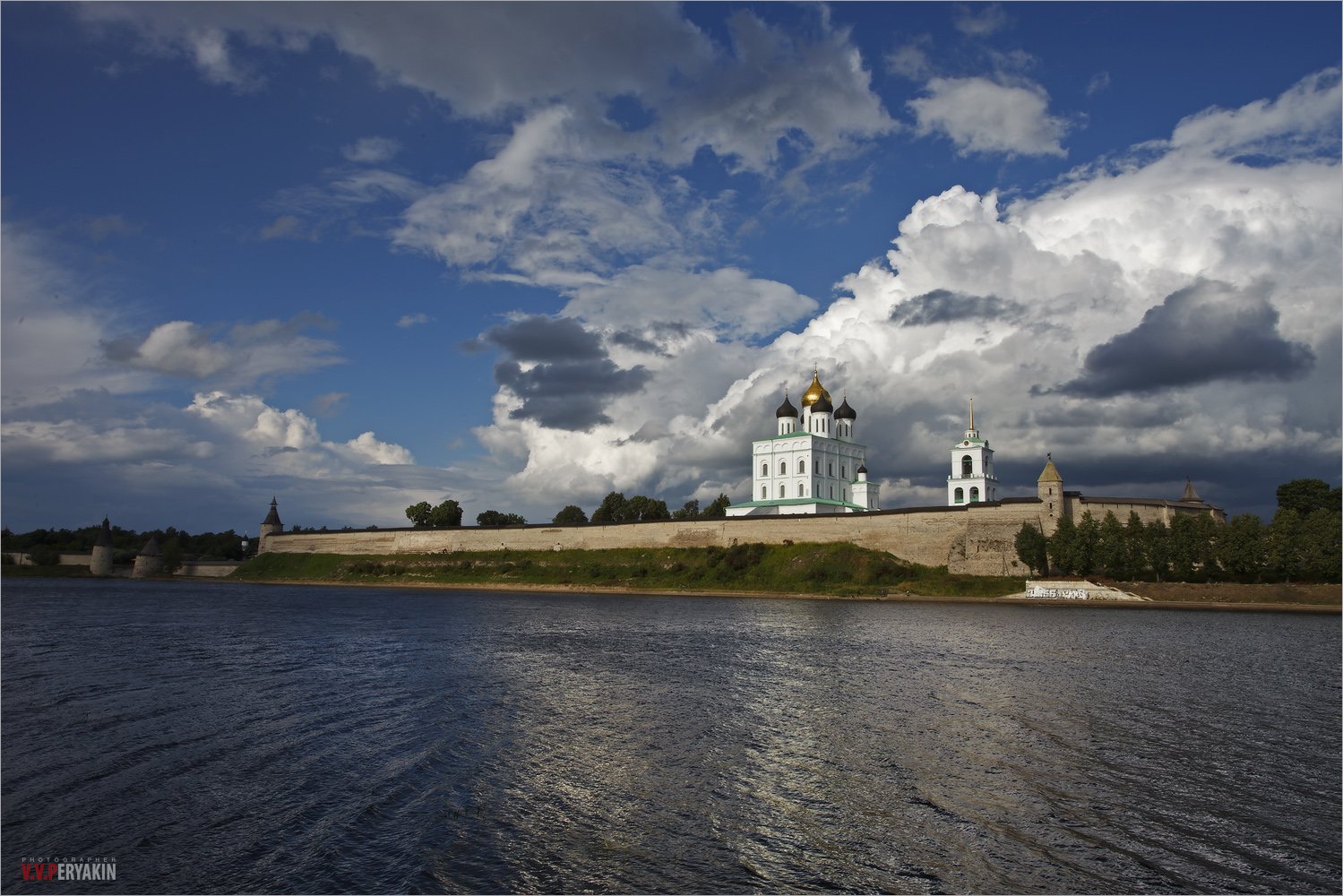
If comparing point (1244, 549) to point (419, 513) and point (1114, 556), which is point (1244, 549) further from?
point (419, 513)

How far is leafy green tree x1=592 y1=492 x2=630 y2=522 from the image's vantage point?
91500 millimetres

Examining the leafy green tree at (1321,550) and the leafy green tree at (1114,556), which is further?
the leafy green tree at (1114,556)

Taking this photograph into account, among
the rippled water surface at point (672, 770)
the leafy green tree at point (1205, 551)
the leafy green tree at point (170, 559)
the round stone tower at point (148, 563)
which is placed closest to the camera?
the rippled water surface at point (672, 770)

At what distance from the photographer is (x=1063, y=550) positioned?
47.9 meters

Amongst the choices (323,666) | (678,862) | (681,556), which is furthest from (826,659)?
(681,556)

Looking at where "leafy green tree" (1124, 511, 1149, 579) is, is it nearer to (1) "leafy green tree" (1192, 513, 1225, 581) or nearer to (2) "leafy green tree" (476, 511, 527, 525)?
(1) "leafy green tree" (1192, 513, 1225, 581)

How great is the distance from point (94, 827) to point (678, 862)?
582cm

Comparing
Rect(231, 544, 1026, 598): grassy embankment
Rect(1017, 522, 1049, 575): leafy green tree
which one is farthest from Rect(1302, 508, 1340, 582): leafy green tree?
Rect(231, 544, 1026, 598): grassy embankment

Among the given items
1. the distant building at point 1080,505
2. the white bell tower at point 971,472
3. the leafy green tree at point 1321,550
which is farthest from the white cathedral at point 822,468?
the leafy green tree at point 1321,550

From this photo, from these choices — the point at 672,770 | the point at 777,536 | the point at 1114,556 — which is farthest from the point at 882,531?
the point at 672,770

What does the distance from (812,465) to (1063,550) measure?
91.7ft

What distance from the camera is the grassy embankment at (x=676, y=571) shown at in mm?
52469

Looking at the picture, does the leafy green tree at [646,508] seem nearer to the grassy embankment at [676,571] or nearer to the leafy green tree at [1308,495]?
the grassy embankment at [676,571]

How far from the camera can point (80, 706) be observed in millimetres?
14141
